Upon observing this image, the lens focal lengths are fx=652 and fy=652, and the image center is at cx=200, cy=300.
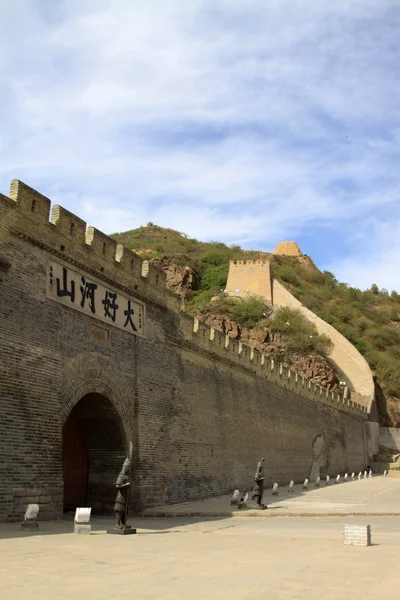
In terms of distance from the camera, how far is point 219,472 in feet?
66.8

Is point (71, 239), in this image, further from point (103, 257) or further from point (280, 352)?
point (280, 352)

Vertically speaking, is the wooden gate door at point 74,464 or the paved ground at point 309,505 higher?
the wooden gate door at point 74,464

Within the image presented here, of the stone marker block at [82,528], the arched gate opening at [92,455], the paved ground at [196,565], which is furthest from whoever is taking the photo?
the arched gate opening at [92,455]

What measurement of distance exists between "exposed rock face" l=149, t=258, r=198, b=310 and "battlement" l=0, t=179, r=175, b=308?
37876mm

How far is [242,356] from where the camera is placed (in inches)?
944

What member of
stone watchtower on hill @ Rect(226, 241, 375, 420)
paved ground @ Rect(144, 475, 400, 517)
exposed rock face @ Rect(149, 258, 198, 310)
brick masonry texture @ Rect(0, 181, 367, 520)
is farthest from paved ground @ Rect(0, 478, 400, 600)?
exposed rock face @ Rect(149, 258, 198, 310)

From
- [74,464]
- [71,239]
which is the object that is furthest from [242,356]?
[71,239]

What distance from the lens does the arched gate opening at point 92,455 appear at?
14875 millimetres

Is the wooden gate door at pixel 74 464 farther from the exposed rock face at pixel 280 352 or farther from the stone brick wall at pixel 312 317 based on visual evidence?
the stone brick wall at pixel 312 317

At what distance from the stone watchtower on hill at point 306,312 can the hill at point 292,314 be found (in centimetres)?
108

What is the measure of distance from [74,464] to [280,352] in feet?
107

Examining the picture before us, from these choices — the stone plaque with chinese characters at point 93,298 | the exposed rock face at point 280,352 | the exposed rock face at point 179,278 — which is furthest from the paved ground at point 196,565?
the exposed rock face at point 179,278

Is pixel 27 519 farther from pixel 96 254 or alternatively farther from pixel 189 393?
pixel 189 393

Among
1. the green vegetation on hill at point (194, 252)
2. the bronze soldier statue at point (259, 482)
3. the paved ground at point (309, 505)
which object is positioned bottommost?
the paved ground at point (309, 505)
